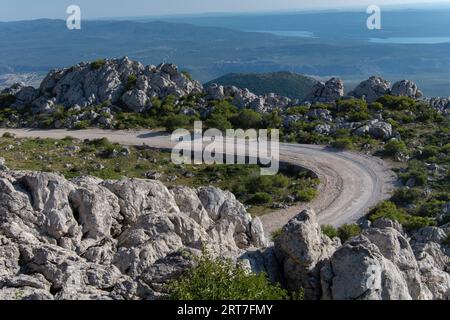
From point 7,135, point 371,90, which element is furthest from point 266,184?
point 371,90

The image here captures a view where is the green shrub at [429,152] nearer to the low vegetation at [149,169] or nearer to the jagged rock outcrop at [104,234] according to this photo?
the low vegetation at [149,169]

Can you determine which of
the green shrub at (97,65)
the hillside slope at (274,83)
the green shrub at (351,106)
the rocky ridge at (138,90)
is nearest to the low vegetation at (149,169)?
the rocky ridge at (138,90)

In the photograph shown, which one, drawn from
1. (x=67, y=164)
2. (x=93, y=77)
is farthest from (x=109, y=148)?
(x=93, y=77)

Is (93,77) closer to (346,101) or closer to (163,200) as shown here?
(346,101)

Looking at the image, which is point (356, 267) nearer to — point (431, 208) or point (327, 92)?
point (431, 208)

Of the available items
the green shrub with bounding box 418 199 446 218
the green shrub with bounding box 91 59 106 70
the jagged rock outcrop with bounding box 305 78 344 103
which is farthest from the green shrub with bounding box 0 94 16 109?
the green shrub with bounding box 418 199 446 218

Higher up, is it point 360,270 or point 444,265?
point 360,270
